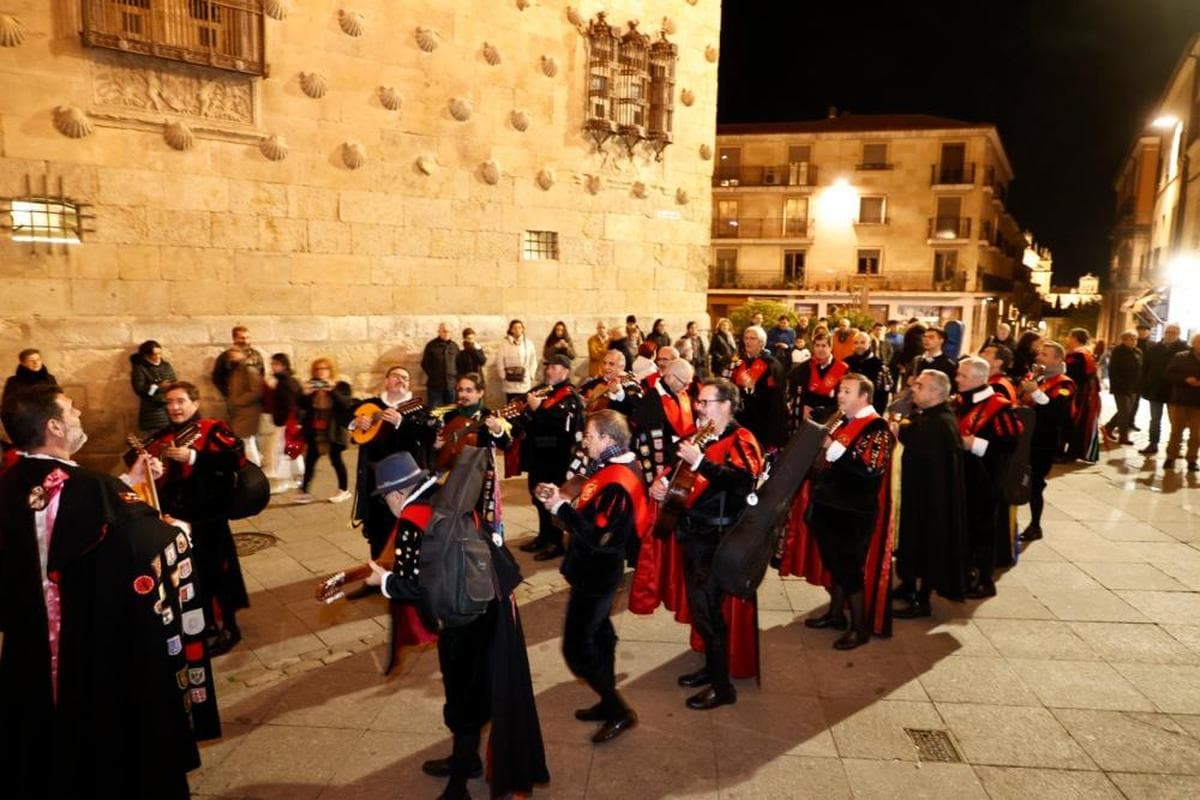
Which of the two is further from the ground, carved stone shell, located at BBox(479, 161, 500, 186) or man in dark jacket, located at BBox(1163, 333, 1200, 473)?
carved stone shell, located at BBox(479, 161, 500, 186)

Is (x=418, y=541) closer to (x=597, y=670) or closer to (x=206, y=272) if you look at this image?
(x=597, y=670)

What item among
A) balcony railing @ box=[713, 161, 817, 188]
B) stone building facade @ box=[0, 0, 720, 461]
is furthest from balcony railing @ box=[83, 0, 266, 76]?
balcony railing @ box=[713, 161, 817, 188]

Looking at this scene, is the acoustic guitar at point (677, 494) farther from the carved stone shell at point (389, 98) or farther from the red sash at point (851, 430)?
the carved stone shell at point (389, 98)

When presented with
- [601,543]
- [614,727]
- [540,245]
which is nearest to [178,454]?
[601,543]

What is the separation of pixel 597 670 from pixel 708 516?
Result: 1.02 meters

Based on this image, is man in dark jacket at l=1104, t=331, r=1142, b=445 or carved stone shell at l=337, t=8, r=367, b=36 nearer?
carved stone shell at l=337, t=8, r=367, b=36

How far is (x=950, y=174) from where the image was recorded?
40188 mm

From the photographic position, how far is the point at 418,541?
309cm

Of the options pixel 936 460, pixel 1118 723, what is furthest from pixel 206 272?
pixel 1118 723

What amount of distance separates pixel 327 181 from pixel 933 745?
9.79m

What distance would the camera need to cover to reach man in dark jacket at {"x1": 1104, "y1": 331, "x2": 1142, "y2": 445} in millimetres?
11820

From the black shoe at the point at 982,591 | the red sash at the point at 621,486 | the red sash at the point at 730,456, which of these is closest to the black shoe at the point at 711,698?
the red sash at the point at 730,456

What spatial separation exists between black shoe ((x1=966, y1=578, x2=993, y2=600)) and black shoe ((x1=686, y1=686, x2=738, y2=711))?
267 centimetres

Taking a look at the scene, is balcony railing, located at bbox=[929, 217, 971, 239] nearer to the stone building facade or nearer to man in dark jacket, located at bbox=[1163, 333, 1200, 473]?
the stone building facade
